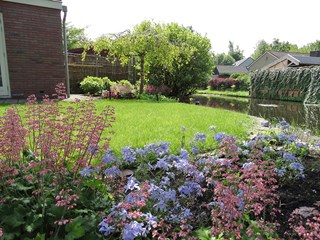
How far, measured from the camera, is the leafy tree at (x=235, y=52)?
9288 centimetres

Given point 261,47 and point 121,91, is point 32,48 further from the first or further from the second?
point 261,47

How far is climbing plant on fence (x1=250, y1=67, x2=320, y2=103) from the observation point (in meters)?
17.8

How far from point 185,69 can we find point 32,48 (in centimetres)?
1150

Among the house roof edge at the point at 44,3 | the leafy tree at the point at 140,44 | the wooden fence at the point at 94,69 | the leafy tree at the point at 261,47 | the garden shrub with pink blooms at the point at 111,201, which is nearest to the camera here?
the garden shrub with pink blooms at the point at 111,201

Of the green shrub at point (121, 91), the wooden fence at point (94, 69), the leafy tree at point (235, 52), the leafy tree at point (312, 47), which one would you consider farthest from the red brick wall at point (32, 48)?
the leafy tree at point (235, 52)

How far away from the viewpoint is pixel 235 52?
95.1 metres

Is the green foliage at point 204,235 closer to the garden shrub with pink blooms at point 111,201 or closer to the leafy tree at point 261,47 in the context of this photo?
the garden shrub with pink blooms at point 111,201

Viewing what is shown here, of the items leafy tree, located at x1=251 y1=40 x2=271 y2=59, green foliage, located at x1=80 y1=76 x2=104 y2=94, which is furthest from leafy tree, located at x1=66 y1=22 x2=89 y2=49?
leafy tree, located at x1=251 y1=40 x2=271 y2=59

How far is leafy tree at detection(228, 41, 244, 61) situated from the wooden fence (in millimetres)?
80495

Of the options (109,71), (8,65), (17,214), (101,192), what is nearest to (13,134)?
(17,214)

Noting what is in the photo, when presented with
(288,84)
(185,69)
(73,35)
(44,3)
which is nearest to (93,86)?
(44,3)

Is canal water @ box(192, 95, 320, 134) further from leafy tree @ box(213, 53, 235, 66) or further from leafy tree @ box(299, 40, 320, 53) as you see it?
leafy tree @ box(213, 53, 235, 66)

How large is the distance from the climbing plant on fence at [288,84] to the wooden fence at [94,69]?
10843 millimetres

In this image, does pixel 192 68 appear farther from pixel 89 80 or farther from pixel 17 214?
pixel 17 214
